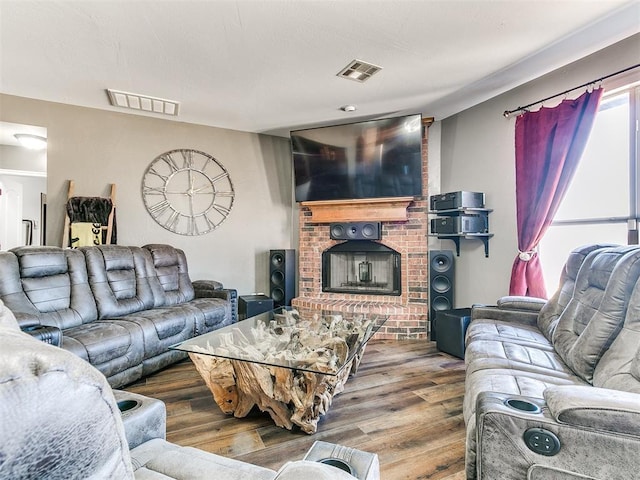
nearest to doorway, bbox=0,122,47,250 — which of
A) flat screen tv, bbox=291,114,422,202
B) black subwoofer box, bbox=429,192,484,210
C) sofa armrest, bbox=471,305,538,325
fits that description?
flat screen tv, bbox=291,114,422,202

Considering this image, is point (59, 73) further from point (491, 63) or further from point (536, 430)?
point (536, 430)

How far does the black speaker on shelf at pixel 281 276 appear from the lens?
4.25 meters

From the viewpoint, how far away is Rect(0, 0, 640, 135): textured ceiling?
2.06 m

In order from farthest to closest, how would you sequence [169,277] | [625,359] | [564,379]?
→ [169,277] < [564,379] < [625,359]

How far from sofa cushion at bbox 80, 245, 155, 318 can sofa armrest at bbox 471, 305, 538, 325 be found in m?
2.89

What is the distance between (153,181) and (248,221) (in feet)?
3.97

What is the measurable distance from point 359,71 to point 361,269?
7.49 ft

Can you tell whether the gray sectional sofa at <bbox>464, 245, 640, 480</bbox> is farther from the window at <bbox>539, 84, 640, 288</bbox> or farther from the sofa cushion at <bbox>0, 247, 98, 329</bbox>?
the sofa cushion at <bbox>0, 247, 98, 329</bbox>

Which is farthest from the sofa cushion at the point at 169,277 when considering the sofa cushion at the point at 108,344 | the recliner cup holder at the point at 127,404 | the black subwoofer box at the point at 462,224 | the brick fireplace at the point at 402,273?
the black subwoofer box at the point at 462,224

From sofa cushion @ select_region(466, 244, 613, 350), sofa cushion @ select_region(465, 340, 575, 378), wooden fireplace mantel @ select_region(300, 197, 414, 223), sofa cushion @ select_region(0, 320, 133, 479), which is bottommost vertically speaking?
sofa cushion @ select_region(465, 340, 575, 378)

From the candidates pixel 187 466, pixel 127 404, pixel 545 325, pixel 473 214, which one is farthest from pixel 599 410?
pixel 473 214

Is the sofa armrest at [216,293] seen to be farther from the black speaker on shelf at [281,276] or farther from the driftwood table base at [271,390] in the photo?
the driftwood table base at [271,390]

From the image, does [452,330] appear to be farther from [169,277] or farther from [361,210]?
[169,277]

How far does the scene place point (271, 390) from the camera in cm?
184
